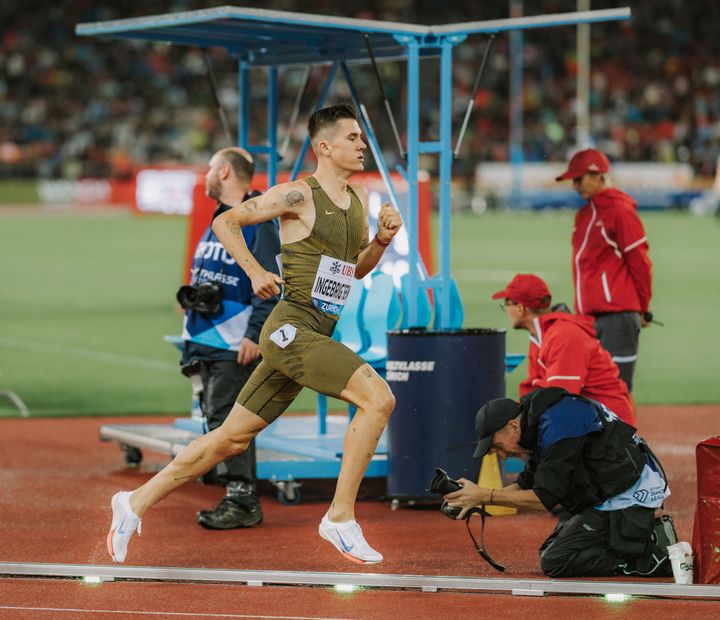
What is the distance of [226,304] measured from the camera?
818cm

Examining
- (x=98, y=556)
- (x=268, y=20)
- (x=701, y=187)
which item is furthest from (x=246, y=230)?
(x=701, y=187)

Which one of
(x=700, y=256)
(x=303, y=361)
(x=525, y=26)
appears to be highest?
(x=525, y=26)

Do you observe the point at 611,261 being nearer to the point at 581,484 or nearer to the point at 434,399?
the point at 434,399

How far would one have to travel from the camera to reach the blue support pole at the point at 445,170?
346 inches

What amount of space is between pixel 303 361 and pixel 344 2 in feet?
161

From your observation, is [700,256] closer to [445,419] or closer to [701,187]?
[701,187]

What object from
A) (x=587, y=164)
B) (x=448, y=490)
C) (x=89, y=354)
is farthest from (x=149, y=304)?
(x=448, y=490)

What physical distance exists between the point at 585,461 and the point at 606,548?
1.44ft

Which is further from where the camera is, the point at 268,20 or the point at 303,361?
the point at 268,20

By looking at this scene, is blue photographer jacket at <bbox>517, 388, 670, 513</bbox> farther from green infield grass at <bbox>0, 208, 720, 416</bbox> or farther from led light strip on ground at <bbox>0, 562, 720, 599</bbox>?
green infield grass at <bbox>0, 208, 720, 416</bbox>

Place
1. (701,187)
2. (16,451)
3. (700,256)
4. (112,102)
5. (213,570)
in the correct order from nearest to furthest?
(213,570) < (16,451) < (700,256) < (701,187) < (112,102)

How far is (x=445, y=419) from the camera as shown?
8.40 m

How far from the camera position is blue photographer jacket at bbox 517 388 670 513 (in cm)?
648

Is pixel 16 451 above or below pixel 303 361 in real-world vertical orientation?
below
